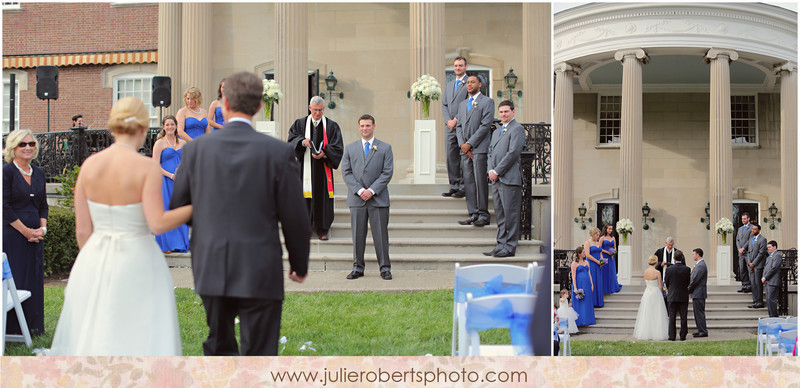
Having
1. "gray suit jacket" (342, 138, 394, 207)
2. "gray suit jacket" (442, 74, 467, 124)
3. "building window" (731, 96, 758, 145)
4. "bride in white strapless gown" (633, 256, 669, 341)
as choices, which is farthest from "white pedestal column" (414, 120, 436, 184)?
"building window" (731, 96, 758, 145)

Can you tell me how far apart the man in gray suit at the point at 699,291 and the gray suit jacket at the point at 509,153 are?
1.61 meters

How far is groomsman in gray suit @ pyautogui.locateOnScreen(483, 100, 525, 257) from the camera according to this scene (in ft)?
18.7

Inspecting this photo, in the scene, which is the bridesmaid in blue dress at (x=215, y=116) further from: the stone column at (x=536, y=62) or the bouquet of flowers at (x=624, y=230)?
the bouquet of flowers at (x=624, y=230)

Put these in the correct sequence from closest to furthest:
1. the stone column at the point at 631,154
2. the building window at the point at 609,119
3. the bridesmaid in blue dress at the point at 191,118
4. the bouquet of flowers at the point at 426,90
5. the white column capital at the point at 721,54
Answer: the bridesmaid in blue dress at the point at 191,118 → the white column capital at the point at 721,54 → the bouquet of flowers at the point at 426,90 → the stone column at the point at 631,154 → the building window at the point at 609,119

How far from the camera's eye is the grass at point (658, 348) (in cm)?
488

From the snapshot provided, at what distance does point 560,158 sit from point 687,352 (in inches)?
136

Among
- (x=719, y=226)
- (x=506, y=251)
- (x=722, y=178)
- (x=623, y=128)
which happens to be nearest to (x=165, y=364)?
(x=506, y=251)

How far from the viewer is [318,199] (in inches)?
260

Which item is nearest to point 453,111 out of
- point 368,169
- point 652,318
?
point 368,169

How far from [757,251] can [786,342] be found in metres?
1.32

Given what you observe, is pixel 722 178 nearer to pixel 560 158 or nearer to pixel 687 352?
pixel 560 158

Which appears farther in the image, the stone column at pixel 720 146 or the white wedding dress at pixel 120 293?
the stone column at pixel 720 146

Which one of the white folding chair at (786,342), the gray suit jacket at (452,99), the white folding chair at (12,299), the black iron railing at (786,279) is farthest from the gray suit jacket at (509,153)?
the white folding chair at (12,299)

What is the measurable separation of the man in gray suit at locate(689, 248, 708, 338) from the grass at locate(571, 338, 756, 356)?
7.0 inches
